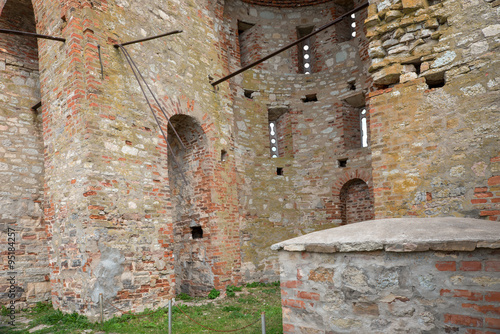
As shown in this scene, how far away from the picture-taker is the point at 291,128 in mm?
10445

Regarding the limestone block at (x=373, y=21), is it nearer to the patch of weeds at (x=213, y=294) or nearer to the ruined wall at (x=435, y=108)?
the ruined wall at (x=435, y=108)

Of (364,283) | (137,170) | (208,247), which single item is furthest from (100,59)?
(364,283)

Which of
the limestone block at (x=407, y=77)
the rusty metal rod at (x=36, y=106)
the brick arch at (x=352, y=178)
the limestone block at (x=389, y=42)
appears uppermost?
the rusty metal rod at (x=36, y=106)

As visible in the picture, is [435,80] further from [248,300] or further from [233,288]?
[233,288]

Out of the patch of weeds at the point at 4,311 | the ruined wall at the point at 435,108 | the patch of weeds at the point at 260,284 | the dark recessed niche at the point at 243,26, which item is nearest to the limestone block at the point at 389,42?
the ruined wall at the point at 435,108

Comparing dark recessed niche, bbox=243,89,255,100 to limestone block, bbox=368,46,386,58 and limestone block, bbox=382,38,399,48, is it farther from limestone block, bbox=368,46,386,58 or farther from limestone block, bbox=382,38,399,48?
limestone block, bbox=382,38,399,48

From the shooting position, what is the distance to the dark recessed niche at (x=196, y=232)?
26.9 ft

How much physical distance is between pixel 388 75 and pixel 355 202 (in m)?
5.37

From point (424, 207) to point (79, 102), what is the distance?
18.0 ft

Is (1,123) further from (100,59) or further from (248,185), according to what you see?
(248,185)

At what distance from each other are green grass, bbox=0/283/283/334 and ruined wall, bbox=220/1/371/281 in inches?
80.0

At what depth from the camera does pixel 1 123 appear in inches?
281

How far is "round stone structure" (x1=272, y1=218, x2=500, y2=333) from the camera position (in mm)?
2701

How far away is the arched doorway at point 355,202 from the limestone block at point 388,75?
4843mm
